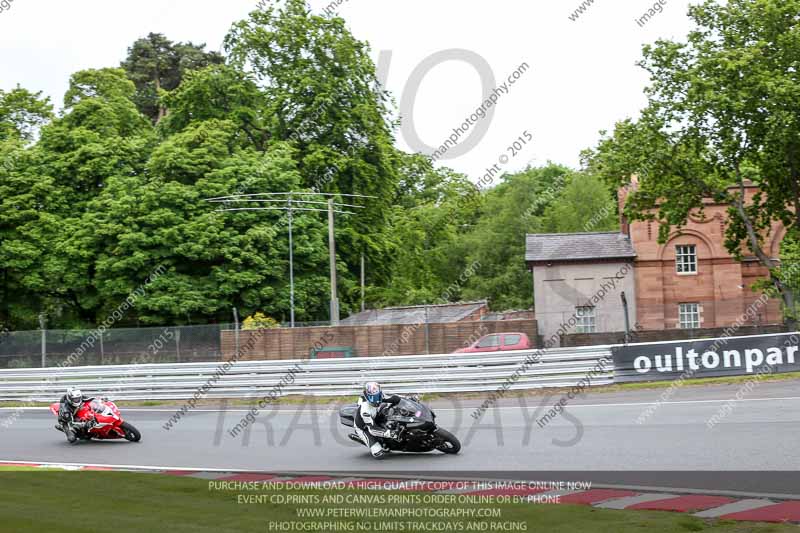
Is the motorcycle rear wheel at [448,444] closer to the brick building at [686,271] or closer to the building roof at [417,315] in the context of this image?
the building roof at [417,315]

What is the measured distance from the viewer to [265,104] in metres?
54.8

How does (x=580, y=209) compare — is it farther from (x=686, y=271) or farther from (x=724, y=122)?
(x=724, y=122)

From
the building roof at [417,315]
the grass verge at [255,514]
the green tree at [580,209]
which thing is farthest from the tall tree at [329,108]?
the grass verge at [255,514]

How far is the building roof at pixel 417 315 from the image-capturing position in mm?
41844

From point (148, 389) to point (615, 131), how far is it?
23078 mm

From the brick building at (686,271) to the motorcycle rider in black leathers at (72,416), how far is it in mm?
35104

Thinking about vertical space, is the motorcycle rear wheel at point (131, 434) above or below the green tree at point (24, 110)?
below

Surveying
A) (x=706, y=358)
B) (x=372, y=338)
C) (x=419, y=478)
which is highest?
(x=372, y=338)

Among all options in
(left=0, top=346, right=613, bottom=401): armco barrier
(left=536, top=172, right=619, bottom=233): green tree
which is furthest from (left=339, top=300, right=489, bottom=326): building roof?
(left=536, top=172, right=619, bottom=233): green tree

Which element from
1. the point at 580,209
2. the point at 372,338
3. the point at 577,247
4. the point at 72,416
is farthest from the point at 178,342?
the point at 580,209

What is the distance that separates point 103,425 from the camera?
1970 cm

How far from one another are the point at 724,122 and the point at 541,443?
27.1 metres

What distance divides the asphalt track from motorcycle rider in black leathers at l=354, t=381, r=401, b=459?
26 cm

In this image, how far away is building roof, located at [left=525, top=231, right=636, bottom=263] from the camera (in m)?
48.3
